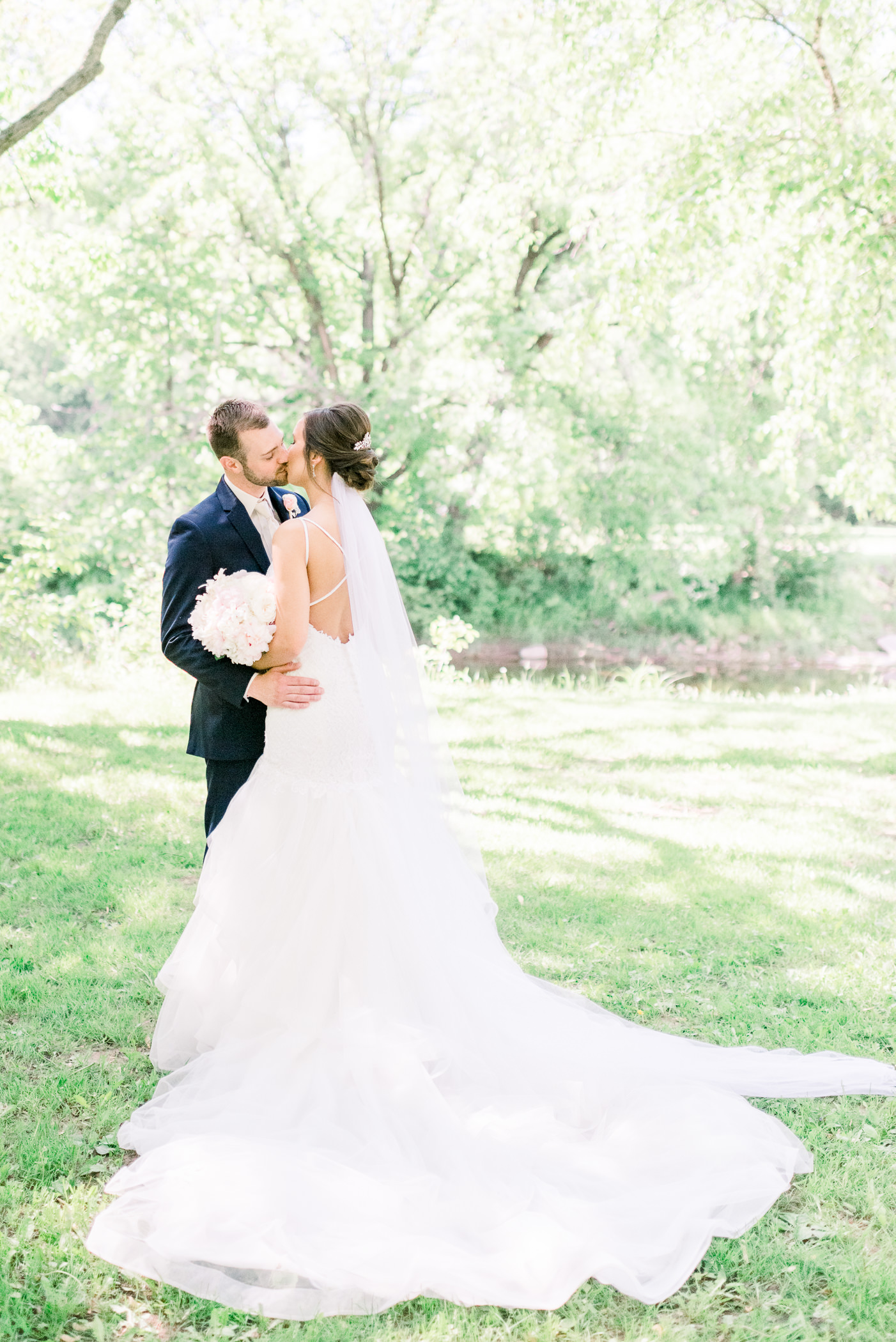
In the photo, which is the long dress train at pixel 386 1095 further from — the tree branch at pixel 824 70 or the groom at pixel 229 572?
the tree branch at pixel 824 70

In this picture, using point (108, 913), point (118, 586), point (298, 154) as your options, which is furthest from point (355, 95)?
point (108, 913)

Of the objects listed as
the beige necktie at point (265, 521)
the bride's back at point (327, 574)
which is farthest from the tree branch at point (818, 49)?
the bride's back at point (327, 574)

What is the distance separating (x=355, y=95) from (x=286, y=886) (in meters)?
14.7

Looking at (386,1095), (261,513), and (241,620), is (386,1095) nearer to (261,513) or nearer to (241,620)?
(241,620)

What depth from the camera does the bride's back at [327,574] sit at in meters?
3.48

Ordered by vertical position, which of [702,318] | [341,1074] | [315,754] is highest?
[702,318]

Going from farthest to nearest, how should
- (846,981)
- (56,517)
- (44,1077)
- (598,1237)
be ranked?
(56,517), (846,981), (44,1077), (598,1237)

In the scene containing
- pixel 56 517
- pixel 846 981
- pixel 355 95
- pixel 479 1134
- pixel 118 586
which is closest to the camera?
pixel 479 1134

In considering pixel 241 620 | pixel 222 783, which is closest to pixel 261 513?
pixel 241 620

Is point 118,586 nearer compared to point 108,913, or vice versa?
→ point 108,913

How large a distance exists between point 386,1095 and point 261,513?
214 centimetres

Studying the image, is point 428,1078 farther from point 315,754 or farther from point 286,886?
point 315,754

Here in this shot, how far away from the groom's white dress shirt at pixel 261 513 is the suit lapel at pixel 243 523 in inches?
0.5

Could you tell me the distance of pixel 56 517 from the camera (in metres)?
9.16
